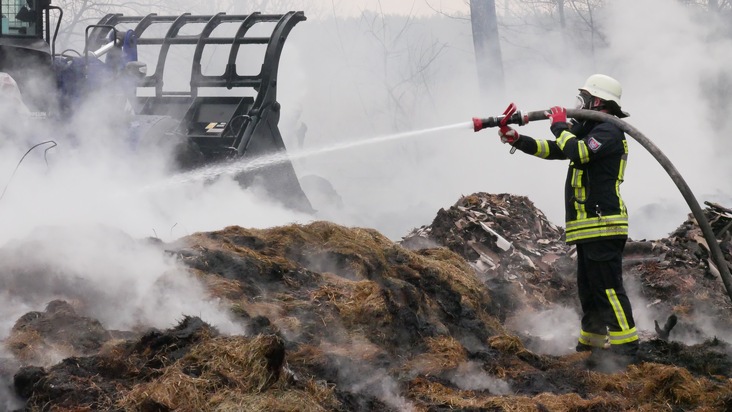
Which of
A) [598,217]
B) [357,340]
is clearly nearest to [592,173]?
[598,217]

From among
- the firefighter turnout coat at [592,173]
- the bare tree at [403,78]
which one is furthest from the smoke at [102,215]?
the bare tree at [403,78]

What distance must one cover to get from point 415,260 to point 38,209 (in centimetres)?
328

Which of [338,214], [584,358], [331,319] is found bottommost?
[338,214]

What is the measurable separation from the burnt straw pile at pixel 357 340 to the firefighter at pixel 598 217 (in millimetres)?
312

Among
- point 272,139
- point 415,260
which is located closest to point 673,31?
point 272,139

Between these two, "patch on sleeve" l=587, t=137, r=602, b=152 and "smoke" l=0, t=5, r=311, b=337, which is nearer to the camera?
"smoke" l=0, t=5, r=311, b=337

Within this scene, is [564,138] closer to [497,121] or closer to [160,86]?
[497,121]

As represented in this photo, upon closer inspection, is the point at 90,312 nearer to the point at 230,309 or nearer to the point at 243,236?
the point at 230,309

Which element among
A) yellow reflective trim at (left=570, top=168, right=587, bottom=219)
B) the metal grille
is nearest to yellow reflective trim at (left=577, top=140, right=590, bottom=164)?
yellow reflective trim at (left=570, top=168, right=587, bottom=219)

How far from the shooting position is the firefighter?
6777 mm

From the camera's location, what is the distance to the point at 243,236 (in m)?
7.45

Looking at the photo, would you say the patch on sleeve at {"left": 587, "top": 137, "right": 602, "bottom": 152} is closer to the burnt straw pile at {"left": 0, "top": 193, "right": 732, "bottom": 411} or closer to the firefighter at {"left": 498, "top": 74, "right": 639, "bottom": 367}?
the firefighter at {"left": 498, "top": 74, "right": 639, "bottom": 367}

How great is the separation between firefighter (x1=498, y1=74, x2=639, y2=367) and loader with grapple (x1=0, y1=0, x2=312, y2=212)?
516cm

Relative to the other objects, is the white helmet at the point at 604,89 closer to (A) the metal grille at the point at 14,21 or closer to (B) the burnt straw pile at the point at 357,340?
(B) the burnt straw pile at the point at 357,340
